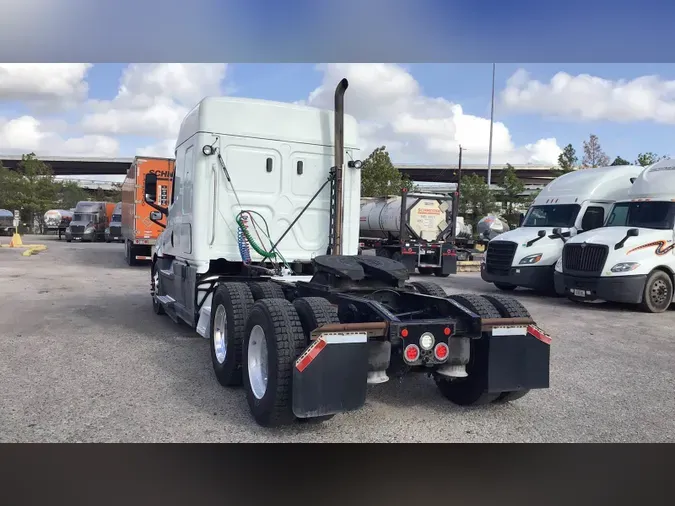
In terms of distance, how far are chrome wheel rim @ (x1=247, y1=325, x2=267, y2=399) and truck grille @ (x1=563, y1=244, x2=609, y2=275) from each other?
31.9 ft

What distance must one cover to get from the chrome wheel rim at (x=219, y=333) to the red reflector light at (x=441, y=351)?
8.05ft

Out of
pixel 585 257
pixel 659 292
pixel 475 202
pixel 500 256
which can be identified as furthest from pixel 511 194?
pixel 659 292

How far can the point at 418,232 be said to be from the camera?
22969 millimetres

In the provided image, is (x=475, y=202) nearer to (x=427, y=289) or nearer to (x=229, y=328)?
(x=427, y=289)

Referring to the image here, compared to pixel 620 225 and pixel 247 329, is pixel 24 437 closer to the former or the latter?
pixel 247 329

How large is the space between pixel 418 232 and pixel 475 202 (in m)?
30.0

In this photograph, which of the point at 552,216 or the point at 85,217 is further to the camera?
the point at 85,217

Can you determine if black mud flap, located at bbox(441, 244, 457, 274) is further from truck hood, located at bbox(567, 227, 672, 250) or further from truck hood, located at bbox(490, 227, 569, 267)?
truck hood, located at bbox(567, 227, 672, 250)

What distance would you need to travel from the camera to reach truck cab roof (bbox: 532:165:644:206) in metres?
15.7

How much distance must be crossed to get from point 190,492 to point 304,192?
4931 millimetres

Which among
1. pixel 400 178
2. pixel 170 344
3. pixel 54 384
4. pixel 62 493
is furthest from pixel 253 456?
pixel 400 178

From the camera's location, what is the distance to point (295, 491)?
412cm

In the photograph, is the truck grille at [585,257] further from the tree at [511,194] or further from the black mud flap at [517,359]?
the tree at [511,194]

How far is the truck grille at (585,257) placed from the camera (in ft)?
42.9
